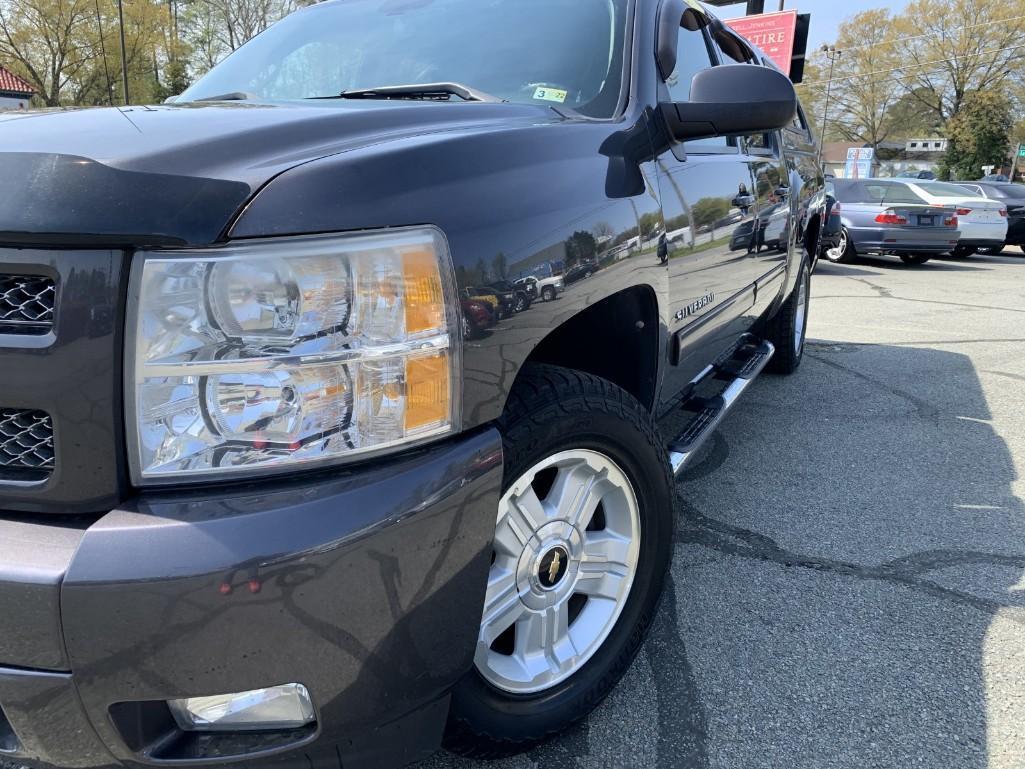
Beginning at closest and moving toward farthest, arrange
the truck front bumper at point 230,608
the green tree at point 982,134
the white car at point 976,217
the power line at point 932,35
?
the truck front bumper at point 230,608, the white car at point 976,217, the power line at point 932,35, the green tree at point 982,134

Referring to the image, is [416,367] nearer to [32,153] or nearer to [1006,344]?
[32,153]

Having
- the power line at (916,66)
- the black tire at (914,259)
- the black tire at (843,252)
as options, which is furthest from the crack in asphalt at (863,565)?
the power line at (916,66)

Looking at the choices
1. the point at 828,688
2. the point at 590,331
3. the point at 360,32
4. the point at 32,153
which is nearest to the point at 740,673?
the point at 828,688

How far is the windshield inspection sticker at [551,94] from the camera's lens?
87.4 inches

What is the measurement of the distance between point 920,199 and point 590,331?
1390 centimetres

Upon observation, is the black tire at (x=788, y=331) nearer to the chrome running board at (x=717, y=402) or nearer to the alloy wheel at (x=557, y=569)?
the chrome running board at (x=717, y=402)

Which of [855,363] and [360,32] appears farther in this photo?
[855,363]

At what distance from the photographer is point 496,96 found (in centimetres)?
223

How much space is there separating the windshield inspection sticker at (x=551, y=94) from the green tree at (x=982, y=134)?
5649 centimetres

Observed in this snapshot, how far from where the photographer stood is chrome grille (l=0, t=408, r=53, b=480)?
1233 millimetres

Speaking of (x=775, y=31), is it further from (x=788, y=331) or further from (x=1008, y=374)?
(x=788, y=331)

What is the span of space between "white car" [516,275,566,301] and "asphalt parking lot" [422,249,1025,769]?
1.10 m

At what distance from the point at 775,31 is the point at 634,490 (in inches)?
517

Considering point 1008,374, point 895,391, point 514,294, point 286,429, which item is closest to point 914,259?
point 1008,374
